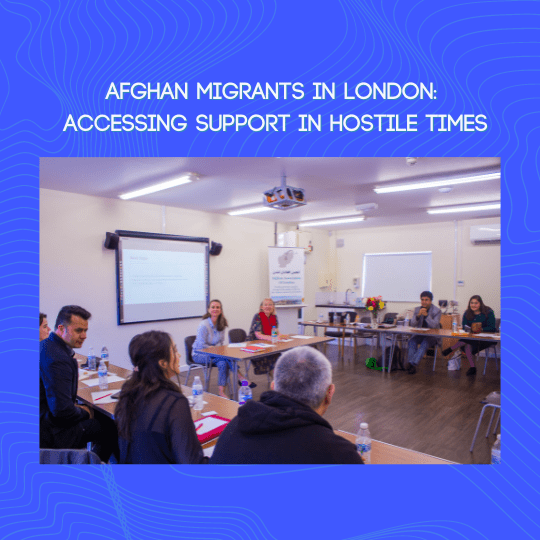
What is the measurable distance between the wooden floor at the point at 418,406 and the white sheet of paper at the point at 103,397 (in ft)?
7.31

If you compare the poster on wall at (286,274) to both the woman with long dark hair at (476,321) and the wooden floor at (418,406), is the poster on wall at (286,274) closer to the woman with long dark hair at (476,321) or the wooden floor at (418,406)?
the wooden floor at (418,406)

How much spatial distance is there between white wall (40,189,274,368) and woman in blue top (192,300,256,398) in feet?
5.24

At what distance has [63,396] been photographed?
7.43 feet

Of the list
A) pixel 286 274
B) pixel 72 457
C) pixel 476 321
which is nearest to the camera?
pixel 72 457

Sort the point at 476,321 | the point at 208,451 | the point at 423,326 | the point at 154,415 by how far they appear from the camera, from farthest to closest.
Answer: the point at 423,326
the point at 476,321
the point at 208,451
the point at 154,415

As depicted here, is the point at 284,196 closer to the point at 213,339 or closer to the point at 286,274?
the point at 213,339

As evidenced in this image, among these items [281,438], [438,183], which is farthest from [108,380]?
[438,183]

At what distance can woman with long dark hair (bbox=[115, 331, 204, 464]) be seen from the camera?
160 centimetres

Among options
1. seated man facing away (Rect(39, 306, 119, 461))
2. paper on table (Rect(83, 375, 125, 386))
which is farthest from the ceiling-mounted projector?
seated man facing away (Rect(39, 306, 119, 461))

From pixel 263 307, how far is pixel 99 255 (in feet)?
8.38

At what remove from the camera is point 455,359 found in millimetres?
6418
